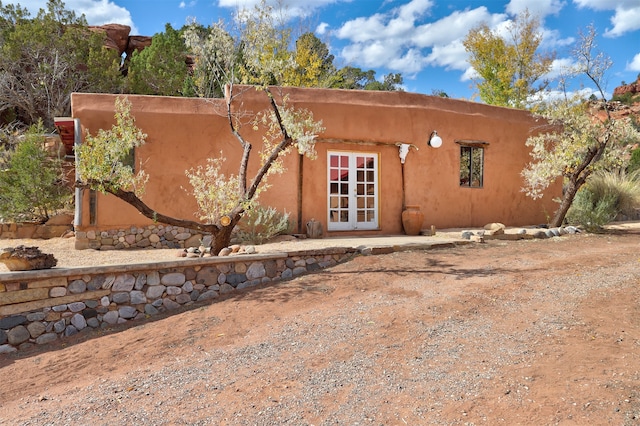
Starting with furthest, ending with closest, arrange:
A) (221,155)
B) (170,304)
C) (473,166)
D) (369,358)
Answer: (473,166)
(221,155)
(170,304)
(369,358)

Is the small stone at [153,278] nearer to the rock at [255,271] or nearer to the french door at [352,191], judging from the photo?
the rock at [255,271]

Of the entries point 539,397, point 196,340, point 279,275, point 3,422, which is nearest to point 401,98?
point 279,275

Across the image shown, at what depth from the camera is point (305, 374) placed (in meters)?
3.54

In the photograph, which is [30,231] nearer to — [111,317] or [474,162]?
[111,317]

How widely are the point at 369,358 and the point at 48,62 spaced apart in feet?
56.8

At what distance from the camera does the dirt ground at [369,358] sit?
9.61ft

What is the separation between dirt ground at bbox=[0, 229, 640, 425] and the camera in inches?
115

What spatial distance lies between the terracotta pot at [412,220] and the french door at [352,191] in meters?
0.64

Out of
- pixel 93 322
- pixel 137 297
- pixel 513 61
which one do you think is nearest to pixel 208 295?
pixel 137 297

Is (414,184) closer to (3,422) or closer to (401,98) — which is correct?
(401,98)

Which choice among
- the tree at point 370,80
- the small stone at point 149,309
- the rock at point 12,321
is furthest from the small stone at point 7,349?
the tree at point 370,80

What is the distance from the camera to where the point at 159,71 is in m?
16.4

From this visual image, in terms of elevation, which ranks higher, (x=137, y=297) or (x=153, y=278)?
(x=153, y=278)

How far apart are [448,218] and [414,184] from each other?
1.25 meters
